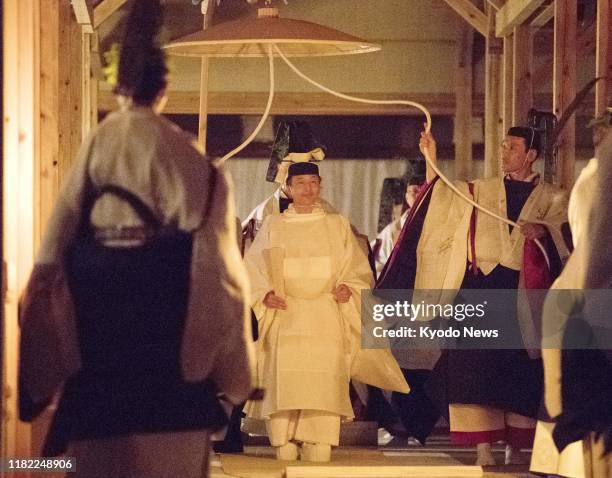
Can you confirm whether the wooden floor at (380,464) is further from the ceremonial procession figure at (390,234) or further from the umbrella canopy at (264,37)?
the ceremonial procession figure at (390,234)

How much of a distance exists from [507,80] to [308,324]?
7.49ft

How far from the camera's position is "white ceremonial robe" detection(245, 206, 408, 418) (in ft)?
23.7

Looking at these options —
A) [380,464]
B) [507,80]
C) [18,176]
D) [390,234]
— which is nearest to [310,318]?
[380,464]

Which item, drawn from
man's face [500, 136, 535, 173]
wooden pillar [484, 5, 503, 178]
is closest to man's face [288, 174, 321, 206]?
man's face [500, 136, 535, 173]

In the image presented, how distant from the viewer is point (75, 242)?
142 inches

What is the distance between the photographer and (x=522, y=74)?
8.52 metres

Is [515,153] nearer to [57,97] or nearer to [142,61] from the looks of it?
[57,97]

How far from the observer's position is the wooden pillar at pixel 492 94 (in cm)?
918

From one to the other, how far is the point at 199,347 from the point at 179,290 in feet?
0.47

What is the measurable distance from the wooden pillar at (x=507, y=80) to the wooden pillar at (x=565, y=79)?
1267 mm

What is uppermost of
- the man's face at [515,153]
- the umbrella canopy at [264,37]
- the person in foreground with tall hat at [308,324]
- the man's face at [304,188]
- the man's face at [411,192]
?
the umbrella canopy at [264,37]

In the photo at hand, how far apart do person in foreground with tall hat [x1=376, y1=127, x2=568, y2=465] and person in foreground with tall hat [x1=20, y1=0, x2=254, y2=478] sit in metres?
3.43

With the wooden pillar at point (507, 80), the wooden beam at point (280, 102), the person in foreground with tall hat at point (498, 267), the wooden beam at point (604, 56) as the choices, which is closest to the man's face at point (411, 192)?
the wooden pillar at point (507, 80)

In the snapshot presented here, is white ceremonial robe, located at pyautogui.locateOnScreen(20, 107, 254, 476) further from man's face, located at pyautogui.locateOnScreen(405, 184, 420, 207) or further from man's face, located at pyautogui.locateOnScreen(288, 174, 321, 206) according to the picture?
man's face, located at pyautogui.locateOnScreen(405, 184, 420, 207)
